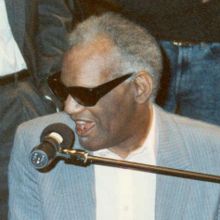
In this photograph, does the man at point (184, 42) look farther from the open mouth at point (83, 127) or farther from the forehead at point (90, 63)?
the open mouth at point (83, 127)

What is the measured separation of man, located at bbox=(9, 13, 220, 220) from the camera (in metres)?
2.66

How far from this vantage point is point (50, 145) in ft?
6.50

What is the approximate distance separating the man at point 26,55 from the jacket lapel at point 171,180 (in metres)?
0.84

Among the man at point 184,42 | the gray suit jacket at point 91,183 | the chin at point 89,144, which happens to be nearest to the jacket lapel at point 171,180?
the gray suit jacket at point 91,183

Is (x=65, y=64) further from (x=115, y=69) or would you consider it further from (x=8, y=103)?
(x=8, y=103)

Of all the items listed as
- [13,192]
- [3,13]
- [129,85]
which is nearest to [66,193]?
[13,192]

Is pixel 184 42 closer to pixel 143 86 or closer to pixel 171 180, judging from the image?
pixel 143 86

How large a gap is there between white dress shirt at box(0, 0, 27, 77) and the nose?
0.89 m

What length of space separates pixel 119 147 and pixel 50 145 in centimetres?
85

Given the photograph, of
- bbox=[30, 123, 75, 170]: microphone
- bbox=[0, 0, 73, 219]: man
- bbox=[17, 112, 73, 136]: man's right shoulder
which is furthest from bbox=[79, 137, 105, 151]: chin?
bbox=[0, 0, 73, 219]: man

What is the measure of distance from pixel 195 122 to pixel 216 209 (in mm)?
372

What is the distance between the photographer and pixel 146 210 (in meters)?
2.79

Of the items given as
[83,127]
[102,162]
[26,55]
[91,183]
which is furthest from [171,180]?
[26,55]

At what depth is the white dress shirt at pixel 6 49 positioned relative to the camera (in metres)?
3.38
